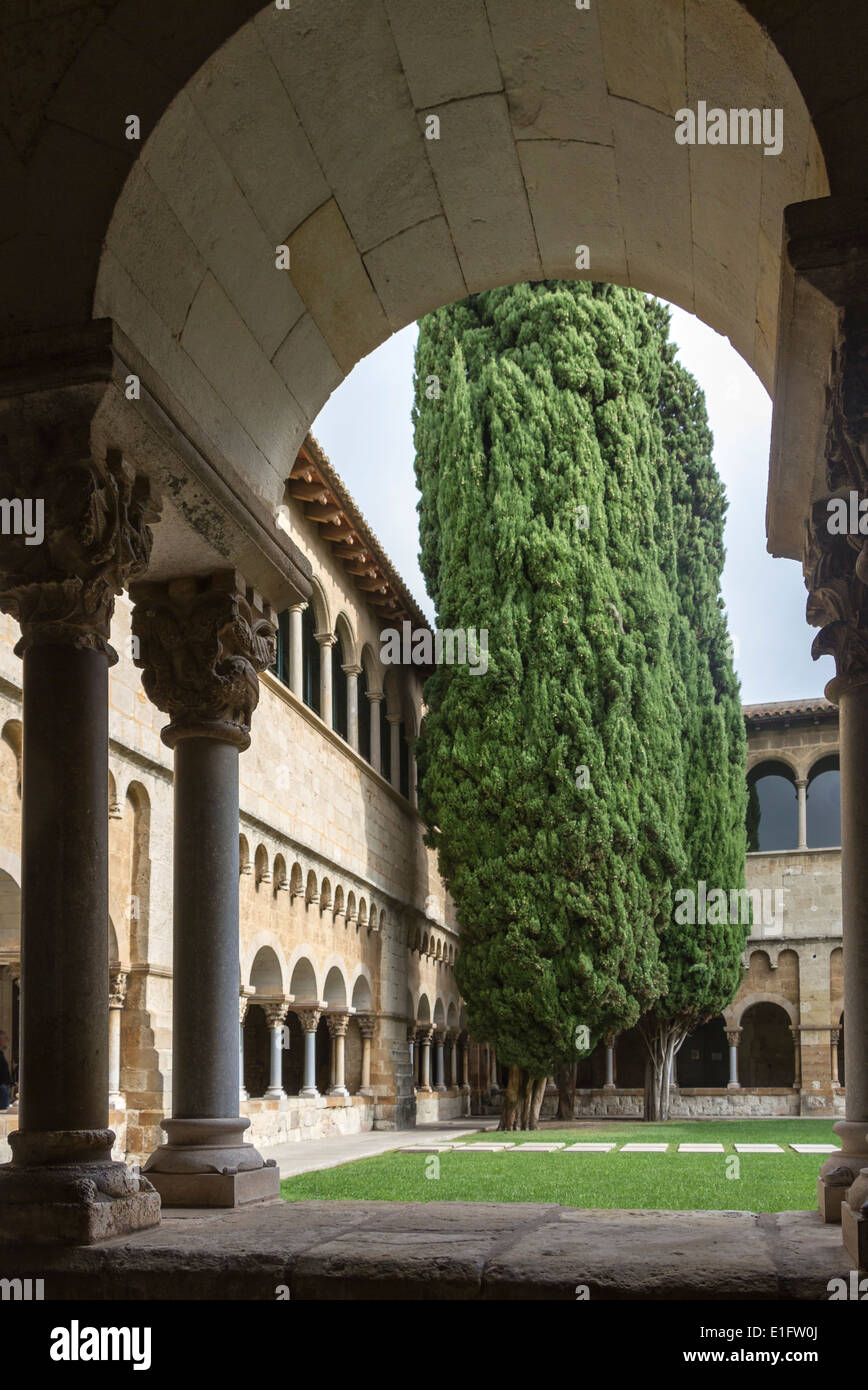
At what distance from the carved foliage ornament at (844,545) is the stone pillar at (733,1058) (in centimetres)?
2386

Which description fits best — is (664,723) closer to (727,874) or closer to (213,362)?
(727,874)

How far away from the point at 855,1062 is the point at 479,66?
332 cm

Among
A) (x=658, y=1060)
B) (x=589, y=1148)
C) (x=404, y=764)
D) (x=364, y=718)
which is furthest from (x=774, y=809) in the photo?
(x=589, y=1148)

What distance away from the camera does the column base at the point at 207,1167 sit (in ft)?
15.9

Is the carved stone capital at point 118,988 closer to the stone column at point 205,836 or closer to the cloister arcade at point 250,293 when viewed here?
the stone column at point 205,836

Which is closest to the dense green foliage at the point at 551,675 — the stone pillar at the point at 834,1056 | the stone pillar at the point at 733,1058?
the stone pillar at the point at 733,1058

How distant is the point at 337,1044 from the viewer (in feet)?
60.6

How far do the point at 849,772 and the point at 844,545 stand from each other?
2.42 ft

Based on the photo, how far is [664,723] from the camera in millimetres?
21219

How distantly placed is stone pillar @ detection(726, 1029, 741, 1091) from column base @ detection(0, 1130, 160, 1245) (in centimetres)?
2442

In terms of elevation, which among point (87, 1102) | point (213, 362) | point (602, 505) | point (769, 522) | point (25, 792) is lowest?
point (87, 1102)

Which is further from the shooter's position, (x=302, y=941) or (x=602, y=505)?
(x=602, y=505)

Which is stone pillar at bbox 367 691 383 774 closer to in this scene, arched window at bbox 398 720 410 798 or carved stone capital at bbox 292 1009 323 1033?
arched window at bbox 398 720 410 798
